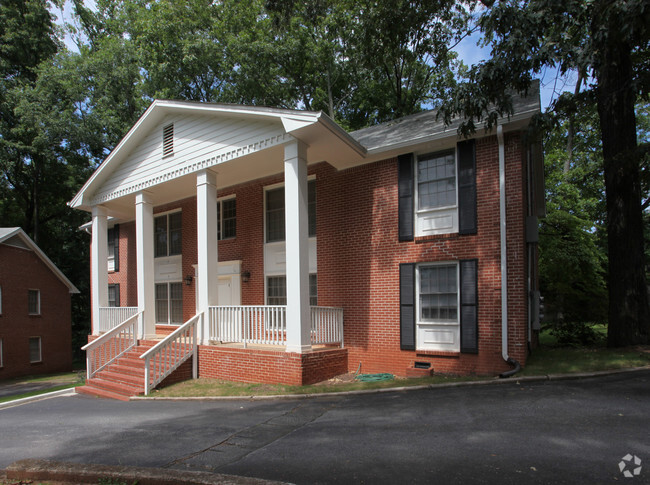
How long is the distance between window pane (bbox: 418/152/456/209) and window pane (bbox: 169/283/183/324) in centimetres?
975

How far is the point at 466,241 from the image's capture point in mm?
9625

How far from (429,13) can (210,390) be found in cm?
1155

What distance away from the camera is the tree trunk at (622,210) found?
977cm

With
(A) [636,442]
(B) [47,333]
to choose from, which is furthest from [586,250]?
(B) [47,333]

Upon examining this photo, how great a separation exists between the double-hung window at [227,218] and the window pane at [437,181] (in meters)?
6.58

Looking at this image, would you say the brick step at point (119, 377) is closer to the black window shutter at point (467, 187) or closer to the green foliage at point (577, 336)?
the black window shutter at point (467, 187)

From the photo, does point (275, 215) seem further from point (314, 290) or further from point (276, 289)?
point (314, 290)

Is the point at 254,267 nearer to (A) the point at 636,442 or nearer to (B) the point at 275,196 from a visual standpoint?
(B) the point at 275,196

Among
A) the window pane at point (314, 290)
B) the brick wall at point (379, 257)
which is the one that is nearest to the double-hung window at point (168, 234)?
the brick wall at point (379, 257)

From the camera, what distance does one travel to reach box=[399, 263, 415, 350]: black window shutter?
10.2m

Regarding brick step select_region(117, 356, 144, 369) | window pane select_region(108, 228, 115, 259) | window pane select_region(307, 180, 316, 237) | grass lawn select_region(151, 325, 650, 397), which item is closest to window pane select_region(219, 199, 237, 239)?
window pane select_region(307, 180, 316, 237)

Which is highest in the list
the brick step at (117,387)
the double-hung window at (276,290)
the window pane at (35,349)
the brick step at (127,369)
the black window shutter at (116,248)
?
the black window shutter at (116,248)

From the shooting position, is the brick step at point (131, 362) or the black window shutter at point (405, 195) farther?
the brick step at point (131, 362)

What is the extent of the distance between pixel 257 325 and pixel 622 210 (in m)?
9.05
